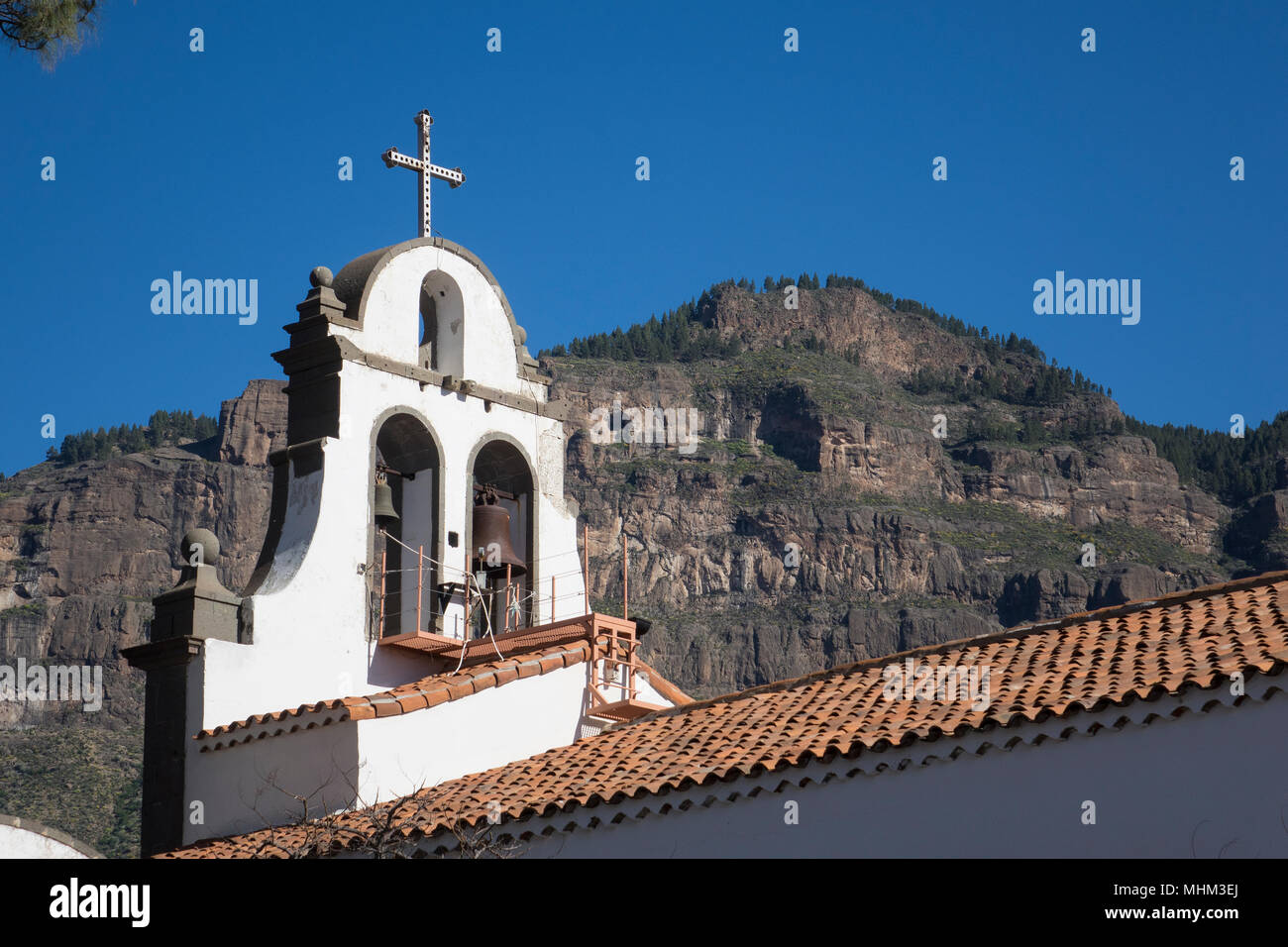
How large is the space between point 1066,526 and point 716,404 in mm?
32046

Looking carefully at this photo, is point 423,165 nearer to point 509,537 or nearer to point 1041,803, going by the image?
point 509,537

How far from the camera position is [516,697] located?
1700cm

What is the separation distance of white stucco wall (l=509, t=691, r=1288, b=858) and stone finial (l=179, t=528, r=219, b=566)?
588 cm

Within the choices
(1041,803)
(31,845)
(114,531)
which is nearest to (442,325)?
(31,845)

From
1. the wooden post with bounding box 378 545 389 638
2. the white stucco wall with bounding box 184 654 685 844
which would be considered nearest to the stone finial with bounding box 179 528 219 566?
the wooden post with bounding box 378 545 389 638

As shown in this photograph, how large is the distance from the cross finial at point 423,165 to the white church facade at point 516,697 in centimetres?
3

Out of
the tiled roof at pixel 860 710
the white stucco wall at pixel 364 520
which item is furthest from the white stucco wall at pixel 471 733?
the white stucco wall at pixel 364 520

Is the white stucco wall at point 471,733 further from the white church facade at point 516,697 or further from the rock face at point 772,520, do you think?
the rock face at point 772,520

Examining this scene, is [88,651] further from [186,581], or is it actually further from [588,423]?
[186,581]

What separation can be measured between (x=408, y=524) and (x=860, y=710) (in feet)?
20.8

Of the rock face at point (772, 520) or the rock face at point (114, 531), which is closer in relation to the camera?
the rock face at point (114, 531)

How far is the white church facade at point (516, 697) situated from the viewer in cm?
1173

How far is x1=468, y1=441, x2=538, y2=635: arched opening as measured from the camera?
18969 millimetres
